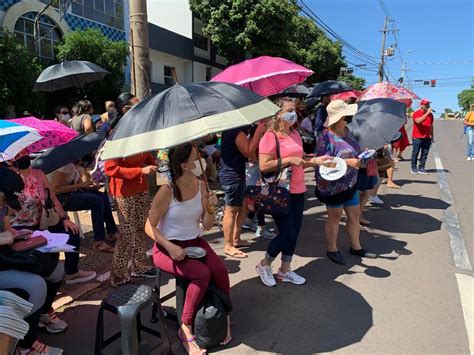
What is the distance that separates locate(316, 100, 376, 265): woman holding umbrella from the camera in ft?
13.3

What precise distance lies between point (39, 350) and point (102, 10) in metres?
18.1

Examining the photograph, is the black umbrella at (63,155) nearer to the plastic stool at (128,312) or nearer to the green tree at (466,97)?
the plastic stool at (128,312)

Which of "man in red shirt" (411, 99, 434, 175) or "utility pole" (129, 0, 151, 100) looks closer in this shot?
"utility pole" (129, 0, 151, 100)

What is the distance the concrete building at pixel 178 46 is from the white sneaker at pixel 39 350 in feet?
66.9

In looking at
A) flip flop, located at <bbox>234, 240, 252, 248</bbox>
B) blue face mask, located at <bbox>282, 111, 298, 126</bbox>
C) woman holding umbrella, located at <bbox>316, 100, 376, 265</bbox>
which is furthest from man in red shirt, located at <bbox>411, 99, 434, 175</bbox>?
blue face mask, located at <bbox>282, 111, 298, 126</bbox>

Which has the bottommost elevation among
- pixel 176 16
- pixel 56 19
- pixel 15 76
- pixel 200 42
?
pixel 15 76

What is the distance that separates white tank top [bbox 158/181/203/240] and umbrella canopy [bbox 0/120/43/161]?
1234 millimetres

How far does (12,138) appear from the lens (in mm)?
2980

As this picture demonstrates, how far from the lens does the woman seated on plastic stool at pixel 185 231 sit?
110 inches

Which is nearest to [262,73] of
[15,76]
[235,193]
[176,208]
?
[235,193]

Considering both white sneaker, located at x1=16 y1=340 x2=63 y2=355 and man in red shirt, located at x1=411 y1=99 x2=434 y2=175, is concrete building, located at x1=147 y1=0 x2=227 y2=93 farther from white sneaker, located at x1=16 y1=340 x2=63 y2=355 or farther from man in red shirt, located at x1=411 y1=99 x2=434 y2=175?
white sneaker, located at x1=16 y1=340 x2=63 y2=355

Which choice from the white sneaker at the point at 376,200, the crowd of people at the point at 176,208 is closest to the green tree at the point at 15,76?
the crowd of people at the point at 176,208

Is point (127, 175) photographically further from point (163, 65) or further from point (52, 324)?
point (163, 65)

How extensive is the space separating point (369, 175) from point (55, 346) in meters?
4.34
